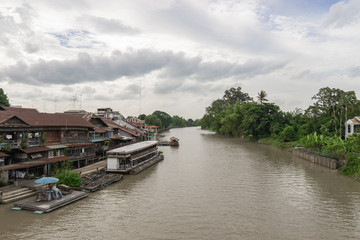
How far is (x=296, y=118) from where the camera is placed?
76.1 metres

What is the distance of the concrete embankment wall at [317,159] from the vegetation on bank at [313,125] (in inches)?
48.8

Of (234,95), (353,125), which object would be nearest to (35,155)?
(353,125)

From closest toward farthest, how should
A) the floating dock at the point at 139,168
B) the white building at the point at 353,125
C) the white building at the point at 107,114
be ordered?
1. the floating dock at the point at 139,168
2. the white building at the point at 353,125
3. the white building at the point at 107,114

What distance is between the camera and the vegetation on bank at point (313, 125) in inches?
1410

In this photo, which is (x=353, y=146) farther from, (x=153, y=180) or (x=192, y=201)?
(x=153, y=180)

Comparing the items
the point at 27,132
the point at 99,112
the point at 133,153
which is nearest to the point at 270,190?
the point at 133,153

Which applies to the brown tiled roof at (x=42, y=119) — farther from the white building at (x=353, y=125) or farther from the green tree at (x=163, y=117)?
the green tree at (x=163, y=117)

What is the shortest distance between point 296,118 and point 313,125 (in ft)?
53.7

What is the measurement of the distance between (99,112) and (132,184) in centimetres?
4920

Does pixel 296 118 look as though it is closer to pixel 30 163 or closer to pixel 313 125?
pixel 313 125

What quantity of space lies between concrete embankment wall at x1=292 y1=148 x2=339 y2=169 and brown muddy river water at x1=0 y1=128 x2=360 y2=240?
13.5 ft

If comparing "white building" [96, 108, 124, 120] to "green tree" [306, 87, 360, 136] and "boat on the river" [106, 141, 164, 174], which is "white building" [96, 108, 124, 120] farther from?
"green tree" [306, 87, 360, 136]

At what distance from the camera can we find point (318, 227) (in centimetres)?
1789

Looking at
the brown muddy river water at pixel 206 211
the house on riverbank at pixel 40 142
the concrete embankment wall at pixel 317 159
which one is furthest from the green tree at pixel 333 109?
the house on riverbank at pixel 40 142
